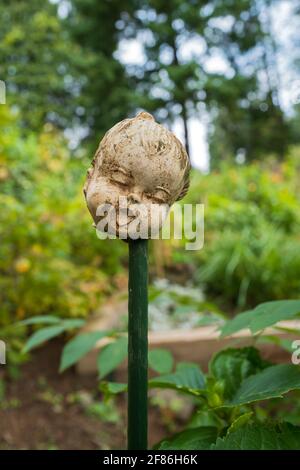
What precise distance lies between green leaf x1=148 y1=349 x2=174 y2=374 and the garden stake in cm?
48

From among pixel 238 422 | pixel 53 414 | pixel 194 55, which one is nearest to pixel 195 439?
pixel 238 422

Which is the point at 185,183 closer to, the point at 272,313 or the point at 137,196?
the point at 137,196

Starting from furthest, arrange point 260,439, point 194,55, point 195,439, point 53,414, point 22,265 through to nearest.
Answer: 1. point 194,55
2. point 22,265
3. point 53,414
4. point 195,439
5. point 260,439

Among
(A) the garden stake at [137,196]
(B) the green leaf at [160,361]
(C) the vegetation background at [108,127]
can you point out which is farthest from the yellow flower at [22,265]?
(A) the garden stake at [137,196]

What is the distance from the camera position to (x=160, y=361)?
43.1 inches

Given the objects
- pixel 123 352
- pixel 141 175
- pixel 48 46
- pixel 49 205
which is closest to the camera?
pixel 141 175

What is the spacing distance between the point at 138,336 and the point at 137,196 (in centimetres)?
18

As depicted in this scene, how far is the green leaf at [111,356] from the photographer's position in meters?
1.07

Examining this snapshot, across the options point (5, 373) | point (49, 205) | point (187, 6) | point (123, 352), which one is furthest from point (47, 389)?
point (187, 6)

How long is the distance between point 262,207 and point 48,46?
10.4 m

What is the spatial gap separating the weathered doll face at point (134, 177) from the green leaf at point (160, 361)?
1.95 ft

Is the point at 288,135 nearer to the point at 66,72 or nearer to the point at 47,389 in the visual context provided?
the point at 66,72

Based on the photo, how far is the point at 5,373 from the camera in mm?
2369

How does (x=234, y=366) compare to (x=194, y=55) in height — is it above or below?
below
